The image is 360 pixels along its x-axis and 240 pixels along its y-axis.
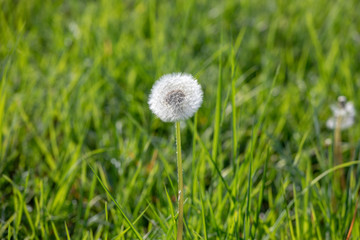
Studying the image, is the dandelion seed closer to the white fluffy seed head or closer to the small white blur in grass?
the white fluffy seed head

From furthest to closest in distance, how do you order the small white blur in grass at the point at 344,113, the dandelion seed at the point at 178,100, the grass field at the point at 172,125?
the small white blur in grass at the point at 344,113
the grass field at the point at 172,125
the dandelion seed at the point at 178,100

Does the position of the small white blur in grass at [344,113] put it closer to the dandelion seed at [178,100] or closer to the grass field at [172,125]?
the grass field at [172,125]

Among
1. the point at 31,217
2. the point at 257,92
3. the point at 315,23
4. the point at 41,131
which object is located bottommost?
the point at 31,217

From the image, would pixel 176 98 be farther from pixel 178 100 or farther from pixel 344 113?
pixel 344 113

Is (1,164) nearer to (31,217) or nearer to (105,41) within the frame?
(31,217)

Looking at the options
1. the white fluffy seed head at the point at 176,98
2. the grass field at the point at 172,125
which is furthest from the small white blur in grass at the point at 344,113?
the white fluffy seed head at the point at 176,98

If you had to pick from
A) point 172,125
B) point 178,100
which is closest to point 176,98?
point 178,100

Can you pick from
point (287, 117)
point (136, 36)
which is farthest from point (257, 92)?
point (136, 36)

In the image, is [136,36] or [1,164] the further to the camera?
[136,36]
